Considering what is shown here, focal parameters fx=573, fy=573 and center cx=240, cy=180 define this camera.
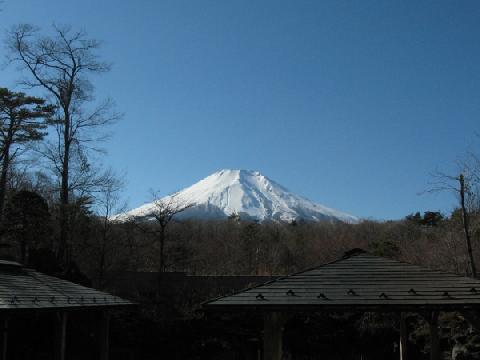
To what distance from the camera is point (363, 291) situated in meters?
11.0

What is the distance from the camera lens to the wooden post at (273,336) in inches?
419

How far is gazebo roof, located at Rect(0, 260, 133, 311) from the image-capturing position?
11297 mm

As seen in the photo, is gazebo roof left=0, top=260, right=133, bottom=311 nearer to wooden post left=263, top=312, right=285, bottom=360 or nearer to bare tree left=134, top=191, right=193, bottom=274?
wooden post left=263, top=312, right=285, bottom=360

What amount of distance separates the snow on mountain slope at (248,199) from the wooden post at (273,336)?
6039 centimetres

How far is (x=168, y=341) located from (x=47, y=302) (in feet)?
36.8

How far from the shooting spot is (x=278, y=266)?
29250mm

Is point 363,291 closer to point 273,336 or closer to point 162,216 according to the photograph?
point 273,336

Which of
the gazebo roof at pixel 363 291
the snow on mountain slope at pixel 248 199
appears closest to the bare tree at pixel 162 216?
the gazebo roof at pixel 363 291

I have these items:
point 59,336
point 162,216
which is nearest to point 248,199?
point 162,216

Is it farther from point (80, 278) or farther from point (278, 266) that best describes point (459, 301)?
point (278, 266)

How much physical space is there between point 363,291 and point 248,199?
268 ft

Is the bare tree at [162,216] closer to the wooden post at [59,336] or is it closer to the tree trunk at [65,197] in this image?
the tree trunk at [65,197]

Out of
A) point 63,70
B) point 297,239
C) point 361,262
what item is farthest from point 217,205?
point 361,262

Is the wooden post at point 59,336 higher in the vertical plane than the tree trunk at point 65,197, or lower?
lower
